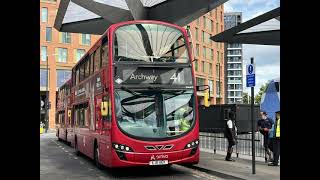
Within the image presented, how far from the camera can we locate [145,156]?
36.8 feet

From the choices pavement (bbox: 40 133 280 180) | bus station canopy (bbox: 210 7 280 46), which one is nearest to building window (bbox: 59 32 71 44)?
bus station canopy (bbox: 210 7 280 46)

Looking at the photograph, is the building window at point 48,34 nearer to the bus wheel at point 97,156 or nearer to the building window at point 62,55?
the building window at point 62,55

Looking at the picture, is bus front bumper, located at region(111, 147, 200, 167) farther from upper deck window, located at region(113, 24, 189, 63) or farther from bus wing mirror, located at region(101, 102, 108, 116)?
upper deck window, located at region(113, 24, 189, 63)

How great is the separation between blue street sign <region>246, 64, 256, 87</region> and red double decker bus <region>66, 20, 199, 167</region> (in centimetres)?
146

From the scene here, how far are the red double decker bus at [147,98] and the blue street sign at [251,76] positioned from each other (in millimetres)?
1460

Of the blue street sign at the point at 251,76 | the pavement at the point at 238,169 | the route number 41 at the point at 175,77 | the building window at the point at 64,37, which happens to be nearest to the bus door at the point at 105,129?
the route number 41 at the point at 175,77

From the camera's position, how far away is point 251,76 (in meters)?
11.5

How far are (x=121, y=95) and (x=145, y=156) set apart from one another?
1.70 m

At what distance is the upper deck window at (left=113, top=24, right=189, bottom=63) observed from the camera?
1191 cm

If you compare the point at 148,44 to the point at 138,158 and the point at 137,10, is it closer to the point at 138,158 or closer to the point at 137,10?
the point at 138,158

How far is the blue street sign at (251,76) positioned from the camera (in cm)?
1141

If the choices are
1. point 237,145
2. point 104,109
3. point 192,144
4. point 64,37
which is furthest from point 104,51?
point 64,37

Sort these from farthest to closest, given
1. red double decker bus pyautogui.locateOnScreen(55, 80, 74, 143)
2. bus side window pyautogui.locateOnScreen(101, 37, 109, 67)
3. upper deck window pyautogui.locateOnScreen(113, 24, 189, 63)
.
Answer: red double decker bus pyautogui.locateOnScreen(55, 80, 74, 143) < bus side window pyautogui.locateOnScreen(101, 37, 109, 67) < upper deck window pyautogui.locateOnScreen(113, 24, 189, 63)
